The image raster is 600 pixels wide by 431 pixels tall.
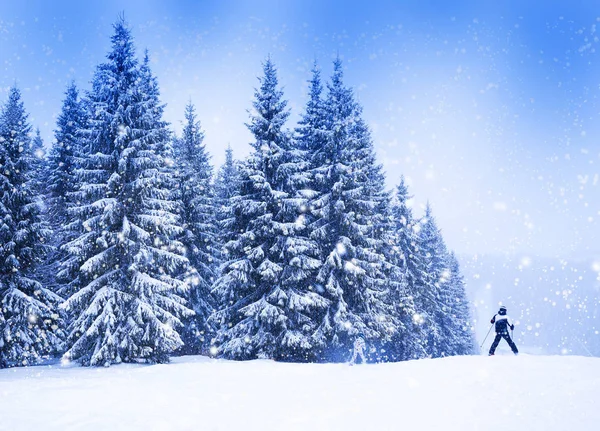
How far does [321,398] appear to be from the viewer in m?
9.45

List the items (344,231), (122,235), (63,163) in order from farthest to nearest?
Result: (63,163), (344,231), (122,235)

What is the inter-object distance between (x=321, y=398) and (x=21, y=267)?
14.2 m

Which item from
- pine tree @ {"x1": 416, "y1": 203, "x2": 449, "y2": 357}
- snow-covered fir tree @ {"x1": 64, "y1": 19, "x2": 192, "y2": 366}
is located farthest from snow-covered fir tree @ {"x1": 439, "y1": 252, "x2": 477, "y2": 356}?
snow-covered fir tree @ {"x1": 64, "y1": 19, "x2": 192, "y2": 366}

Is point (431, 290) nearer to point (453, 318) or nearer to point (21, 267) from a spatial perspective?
point (453, 318)

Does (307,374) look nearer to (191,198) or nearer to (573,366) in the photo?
(573,366)

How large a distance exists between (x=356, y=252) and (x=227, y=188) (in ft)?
41.9

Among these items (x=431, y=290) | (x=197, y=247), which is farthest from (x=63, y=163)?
(x=431, y=290)

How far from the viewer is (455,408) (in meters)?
8.45

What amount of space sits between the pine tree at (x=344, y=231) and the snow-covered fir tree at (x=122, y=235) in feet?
23.5

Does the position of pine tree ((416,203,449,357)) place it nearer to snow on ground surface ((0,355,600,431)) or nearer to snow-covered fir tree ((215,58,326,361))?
snow-covered fir tree ((215,58,326,361))

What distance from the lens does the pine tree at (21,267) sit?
52.3 ft

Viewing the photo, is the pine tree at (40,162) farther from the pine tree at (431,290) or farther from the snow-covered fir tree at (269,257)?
the pine tree at (431,290)

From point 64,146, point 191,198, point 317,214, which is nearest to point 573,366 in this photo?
point 317,214

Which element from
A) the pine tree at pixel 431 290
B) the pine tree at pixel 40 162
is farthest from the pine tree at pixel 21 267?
the pine tree at pixel 431 290
